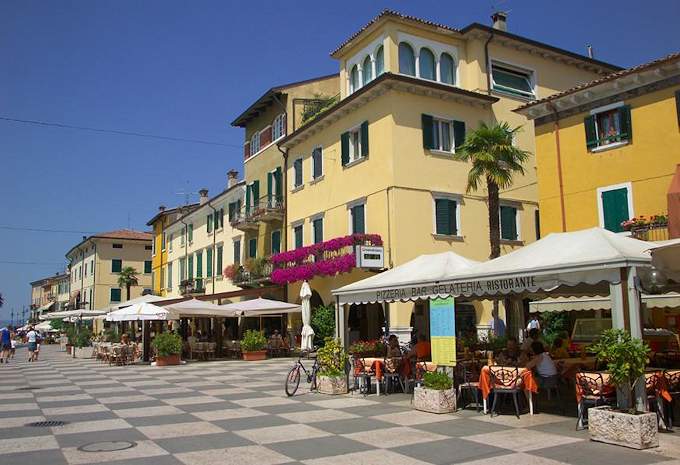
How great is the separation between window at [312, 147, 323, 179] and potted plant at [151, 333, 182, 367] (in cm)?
946

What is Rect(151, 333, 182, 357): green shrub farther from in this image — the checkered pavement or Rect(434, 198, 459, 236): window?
Rect(434, 198, 459, 236): window

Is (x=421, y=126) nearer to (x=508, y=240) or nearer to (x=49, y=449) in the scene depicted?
(x=508, y=240)

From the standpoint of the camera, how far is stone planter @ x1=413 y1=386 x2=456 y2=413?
1041cm

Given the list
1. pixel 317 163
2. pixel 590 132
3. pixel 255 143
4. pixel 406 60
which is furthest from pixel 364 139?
pixel 255 143

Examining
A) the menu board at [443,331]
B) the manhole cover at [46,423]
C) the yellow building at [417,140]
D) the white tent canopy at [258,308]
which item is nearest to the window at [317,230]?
the yellow building at [417,140]

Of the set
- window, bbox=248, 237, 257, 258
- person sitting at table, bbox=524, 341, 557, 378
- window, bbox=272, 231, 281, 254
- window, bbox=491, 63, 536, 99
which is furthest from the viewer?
window, bbox=248, 237, 257, 258

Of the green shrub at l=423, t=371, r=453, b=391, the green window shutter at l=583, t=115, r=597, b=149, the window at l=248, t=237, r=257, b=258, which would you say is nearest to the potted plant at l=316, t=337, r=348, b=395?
the green shrub at l=423, t=371, r=453, b=391

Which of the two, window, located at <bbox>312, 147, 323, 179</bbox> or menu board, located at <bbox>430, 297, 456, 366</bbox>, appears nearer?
menu board, located at <bbox>430, 297, 456, 366</bbox>

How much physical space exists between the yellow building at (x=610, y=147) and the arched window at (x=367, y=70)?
23.5 ft

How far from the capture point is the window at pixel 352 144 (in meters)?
24.4

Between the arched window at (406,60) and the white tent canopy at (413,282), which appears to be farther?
the arched window at (406,60)

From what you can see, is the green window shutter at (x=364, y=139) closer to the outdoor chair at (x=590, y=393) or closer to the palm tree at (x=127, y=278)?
the outdoor chair at (x=590, y=393)

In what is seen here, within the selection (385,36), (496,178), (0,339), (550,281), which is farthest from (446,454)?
(0,339)

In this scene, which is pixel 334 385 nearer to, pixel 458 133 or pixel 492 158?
pixel 492 158
